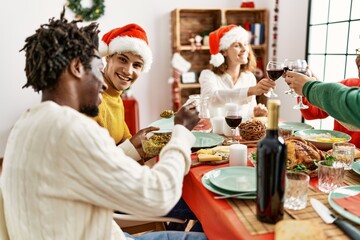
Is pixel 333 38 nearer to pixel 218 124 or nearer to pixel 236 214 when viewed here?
pixel 218 124

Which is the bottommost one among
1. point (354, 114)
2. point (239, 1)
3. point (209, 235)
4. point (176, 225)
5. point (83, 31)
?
point (176, 225)

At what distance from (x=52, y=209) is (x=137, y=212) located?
0.20 m

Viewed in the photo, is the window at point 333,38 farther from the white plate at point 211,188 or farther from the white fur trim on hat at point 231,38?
the white plate at point 211,188

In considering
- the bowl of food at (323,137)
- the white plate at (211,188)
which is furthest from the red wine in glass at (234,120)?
the white plate at (211,188)

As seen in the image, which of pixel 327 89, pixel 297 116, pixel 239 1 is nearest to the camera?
pixel 327 89

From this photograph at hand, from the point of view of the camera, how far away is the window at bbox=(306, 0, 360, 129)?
3.26 meters

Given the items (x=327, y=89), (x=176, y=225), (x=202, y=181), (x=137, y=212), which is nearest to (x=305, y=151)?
(x=327, y=89)

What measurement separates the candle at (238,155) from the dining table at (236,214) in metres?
0.14

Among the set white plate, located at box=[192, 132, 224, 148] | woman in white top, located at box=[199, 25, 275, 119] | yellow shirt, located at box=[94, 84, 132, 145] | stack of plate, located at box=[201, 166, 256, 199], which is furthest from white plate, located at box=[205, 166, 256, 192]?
woman in white top, located at box=[199, 25, 275, 119]

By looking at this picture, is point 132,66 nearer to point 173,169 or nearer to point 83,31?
point 83,31

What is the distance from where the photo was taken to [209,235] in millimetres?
1061

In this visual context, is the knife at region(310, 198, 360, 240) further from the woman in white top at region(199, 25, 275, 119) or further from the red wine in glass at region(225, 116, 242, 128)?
the woman in white top at region(199, 25, 275, 119)

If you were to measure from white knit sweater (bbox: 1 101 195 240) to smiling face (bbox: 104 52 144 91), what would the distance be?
1.11 metres

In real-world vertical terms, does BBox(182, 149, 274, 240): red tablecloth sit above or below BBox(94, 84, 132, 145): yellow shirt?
below
